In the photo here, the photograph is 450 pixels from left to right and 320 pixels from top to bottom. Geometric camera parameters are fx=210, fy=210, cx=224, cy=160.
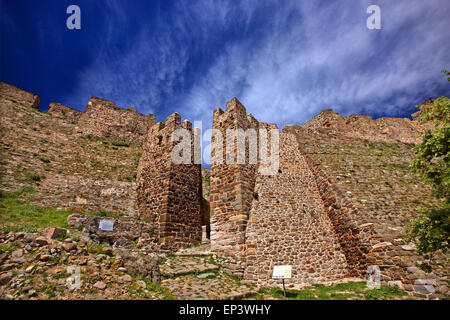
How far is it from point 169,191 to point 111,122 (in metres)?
13.6

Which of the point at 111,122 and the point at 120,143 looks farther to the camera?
the point at 111,122

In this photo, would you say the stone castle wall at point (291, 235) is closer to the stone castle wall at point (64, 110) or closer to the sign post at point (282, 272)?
the sign post at point (282, 272)

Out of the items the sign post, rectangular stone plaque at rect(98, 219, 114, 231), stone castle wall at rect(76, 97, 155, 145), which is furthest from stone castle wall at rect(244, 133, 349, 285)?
stone castle wall at rect(76, 97, 155, 145)

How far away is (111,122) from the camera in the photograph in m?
21.5

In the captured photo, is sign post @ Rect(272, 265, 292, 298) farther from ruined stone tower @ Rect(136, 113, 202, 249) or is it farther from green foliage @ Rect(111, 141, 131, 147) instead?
green foliage @ Rect(111, 141, 131, 147)

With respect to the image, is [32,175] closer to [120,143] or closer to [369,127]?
[120,143]

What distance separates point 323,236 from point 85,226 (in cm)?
1111

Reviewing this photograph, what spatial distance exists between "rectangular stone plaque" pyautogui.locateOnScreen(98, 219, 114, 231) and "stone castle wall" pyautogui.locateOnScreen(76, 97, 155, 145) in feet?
40.6

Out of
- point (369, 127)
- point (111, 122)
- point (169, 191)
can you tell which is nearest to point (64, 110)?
point (111, 122)
